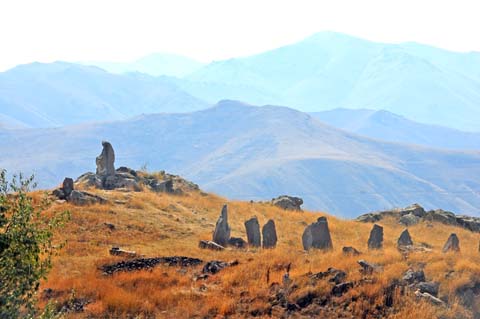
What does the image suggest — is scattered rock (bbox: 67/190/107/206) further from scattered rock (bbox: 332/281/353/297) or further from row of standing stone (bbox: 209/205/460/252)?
scattered rock (bbox: 332/281/353/297)

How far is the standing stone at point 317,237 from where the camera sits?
3002 cm

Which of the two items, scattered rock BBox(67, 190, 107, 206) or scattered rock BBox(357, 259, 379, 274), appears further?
scattered rock BBox(67, 190, 107, 206)

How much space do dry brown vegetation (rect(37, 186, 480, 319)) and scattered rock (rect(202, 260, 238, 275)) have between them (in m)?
0.40

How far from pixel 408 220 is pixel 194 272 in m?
26.1

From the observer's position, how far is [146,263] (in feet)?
78.5

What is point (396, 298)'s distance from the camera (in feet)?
61.8

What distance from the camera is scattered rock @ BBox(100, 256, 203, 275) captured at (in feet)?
75.8

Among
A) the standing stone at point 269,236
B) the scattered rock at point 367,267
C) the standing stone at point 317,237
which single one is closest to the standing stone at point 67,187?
the standing stone at point 269,236

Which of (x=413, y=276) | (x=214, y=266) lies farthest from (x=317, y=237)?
(x=413, y=276)

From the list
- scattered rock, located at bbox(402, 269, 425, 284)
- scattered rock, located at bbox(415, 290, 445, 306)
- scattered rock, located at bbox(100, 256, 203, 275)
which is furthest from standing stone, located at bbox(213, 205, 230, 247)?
scattered rock, located at bbox(415, 290, 445, 306)

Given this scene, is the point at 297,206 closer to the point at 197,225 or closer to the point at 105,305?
the point at 197,225

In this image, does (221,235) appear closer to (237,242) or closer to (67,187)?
(237,242)

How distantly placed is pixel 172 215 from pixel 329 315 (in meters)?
18.0

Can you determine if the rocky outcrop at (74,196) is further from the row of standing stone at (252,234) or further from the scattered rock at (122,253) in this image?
the scattered rock at (122,253)
